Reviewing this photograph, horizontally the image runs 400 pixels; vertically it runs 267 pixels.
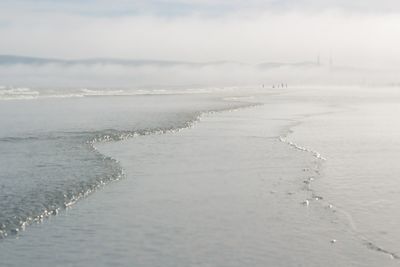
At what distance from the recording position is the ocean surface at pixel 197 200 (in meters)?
9.60

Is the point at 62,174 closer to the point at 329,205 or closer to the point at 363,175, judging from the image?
the point at 329,205

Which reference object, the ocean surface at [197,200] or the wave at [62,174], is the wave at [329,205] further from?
the wave at [62,174]

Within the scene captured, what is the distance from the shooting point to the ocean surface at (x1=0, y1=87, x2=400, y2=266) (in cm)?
960

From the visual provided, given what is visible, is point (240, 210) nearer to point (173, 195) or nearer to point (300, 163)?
point (173, 195)

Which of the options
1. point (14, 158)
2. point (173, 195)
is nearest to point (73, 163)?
point (14, 158)

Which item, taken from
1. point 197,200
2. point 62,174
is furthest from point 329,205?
point 62,174

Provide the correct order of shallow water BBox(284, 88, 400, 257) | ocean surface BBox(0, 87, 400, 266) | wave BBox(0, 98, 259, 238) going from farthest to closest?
wave BBox(0, 98, 259, 238) → shallow water BBox(284, 88, 400, 257) → ocean surface BBox(0, 87, 400, 266)

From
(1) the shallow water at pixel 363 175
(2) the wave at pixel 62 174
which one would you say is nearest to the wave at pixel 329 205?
(1) the shallow water at pixel 363 175

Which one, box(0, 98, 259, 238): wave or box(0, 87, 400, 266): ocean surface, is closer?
box(0, 87, 400, 266): ocean surface

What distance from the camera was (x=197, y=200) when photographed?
43.1ft

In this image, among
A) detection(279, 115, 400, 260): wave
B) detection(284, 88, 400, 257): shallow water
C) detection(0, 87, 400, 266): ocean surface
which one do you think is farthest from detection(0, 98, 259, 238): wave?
detection(284, 88, 400, 257): shallow water

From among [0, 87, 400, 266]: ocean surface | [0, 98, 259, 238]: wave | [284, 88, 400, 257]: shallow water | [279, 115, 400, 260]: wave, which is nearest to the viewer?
[0, 87, 400, 266]: ocean surface

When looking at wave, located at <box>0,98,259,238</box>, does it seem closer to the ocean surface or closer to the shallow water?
the ocean surface

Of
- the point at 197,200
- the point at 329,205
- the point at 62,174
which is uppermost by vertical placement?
the point at 62,174
